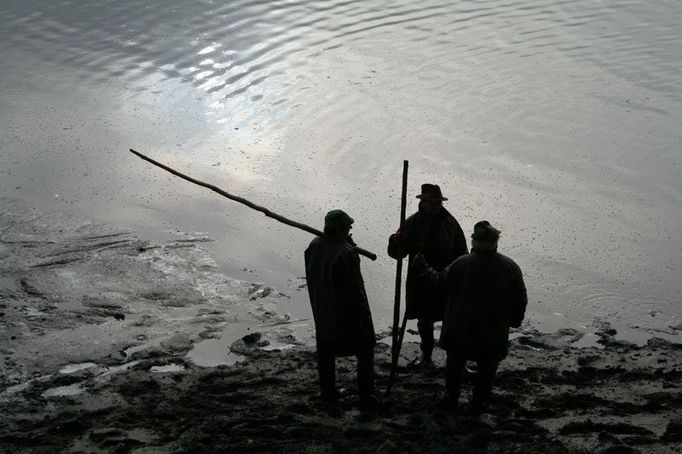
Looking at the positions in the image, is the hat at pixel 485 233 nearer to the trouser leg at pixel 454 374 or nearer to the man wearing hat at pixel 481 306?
the man wearing hat at pixel 481 306

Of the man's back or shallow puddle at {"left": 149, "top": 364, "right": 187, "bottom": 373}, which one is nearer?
the man's back

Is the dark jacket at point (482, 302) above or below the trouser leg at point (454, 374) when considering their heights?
above

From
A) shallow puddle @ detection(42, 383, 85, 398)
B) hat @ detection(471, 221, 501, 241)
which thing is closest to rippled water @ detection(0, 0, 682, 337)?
shallow puddle @ detection(42, 383, 85, 398)

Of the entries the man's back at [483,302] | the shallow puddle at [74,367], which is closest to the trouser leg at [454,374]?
the man's back at [483,302]

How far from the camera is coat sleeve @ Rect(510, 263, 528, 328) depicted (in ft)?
23.3

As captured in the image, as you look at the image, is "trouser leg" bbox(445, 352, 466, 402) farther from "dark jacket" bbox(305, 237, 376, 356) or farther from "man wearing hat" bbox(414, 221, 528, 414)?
"dark jacket" bbox(305, 237, 376, 356)

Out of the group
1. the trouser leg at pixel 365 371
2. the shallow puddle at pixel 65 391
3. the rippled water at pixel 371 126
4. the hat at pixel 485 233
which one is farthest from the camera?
the rippled water at pixel 371 126

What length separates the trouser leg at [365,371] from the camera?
24.3 feet

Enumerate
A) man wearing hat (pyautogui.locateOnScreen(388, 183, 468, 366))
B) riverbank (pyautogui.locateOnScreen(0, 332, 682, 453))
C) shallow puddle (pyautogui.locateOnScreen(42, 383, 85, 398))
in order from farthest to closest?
man wearing hat (pyautogui.locateOnScreen(388, 183, 468, 366)) < shallow puddle (pyautogui.locateOnScreen(42, 383, 85, 398)) < riverbank (pyautogui.locateOnScreen(0, 332, 682, 453))

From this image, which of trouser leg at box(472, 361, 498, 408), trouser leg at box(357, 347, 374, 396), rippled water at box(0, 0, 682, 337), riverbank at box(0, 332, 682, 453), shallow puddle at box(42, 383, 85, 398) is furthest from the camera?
rippled water at box(0, 0, 682, 337)

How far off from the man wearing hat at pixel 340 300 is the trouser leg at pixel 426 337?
1117 mm

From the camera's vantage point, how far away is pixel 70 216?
39.1 ft

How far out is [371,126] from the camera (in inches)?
590

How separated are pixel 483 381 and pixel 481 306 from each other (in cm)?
62
